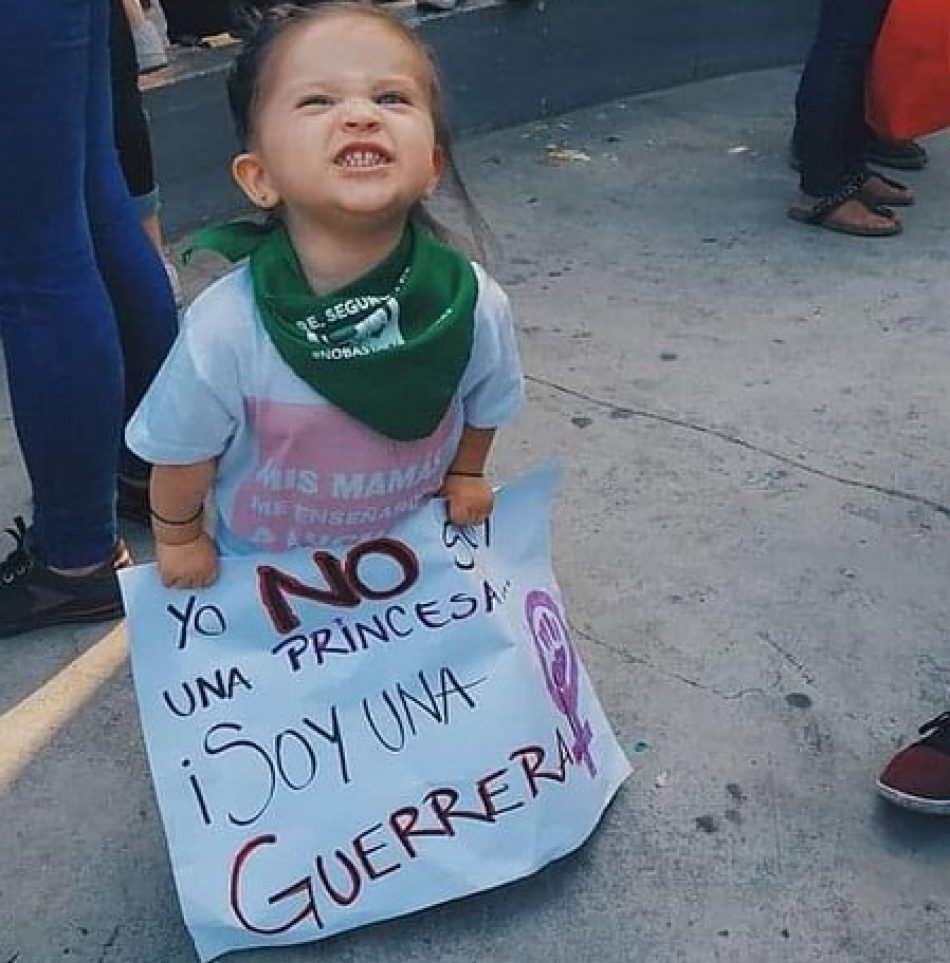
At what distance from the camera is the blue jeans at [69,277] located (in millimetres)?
1998

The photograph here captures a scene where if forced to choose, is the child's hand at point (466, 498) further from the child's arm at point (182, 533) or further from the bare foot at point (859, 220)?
the bare foot at point (859, 220)

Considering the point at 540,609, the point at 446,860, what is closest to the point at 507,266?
the point at 540,609

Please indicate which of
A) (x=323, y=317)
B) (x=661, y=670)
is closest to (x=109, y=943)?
(x=323, y=317)

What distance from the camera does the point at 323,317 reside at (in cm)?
168

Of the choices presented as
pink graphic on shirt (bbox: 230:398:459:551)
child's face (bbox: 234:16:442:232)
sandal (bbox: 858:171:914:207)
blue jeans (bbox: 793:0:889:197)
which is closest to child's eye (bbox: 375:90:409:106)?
child's face (bbox: 234:16:442:232)

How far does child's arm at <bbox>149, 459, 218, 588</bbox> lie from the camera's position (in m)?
1.78

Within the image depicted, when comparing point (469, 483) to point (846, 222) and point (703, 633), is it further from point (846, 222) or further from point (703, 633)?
point (846, 222)

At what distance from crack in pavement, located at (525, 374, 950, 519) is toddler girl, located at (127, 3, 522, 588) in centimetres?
110

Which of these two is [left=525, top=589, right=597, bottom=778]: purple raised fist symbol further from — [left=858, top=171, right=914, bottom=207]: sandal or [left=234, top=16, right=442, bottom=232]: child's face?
[left=858, top=171, right=914, bottom=207]: sandal

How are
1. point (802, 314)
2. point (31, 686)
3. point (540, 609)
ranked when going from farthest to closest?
point (802, 314) → point (31, 686) → point (540, 609)

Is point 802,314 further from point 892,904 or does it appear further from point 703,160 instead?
point 892,904

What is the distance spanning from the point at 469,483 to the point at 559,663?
0.78 ft

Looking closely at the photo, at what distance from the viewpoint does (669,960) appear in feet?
5.89

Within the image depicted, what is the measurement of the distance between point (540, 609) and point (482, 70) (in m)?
2.89
